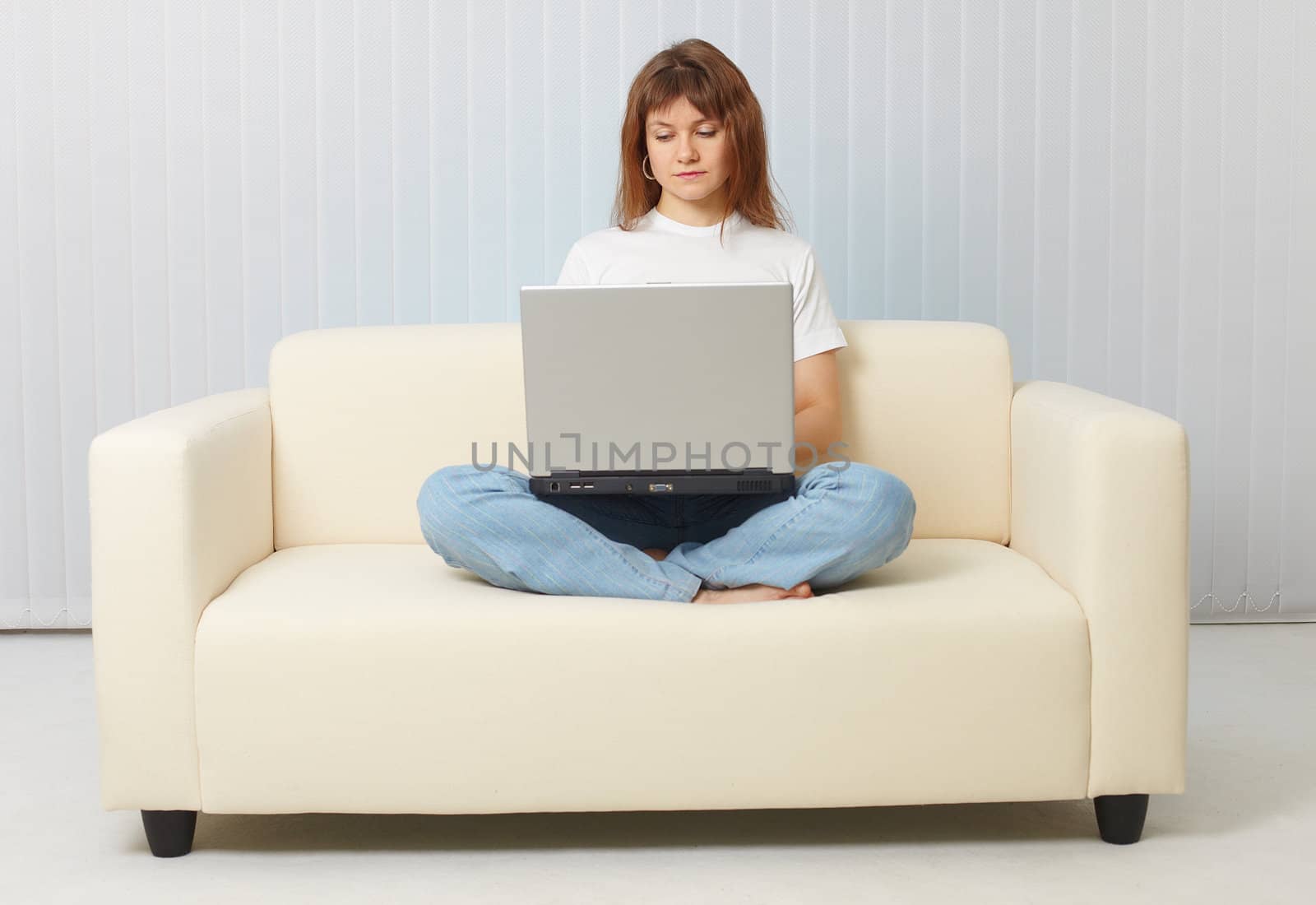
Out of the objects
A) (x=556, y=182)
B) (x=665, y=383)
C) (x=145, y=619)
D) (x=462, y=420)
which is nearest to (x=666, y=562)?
(x=665, y=383)

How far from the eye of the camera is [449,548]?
1757 mm

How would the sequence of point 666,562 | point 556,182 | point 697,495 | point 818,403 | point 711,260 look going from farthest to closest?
point 556,182
point 711,260
point 818,403
point 697,495
point 666,562

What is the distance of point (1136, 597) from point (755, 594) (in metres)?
0.49

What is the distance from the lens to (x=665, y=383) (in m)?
1.63

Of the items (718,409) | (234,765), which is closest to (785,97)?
(718,409)

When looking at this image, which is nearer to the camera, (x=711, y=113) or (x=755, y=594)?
(x=755, y=594)

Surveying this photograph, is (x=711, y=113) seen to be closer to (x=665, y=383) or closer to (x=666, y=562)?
(x=665, y=383)

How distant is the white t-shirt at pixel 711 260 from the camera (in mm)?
2113

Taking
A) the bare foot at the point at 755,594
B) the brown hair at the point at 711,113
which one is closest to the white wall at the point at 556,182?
the brown hair at the point at 711,113

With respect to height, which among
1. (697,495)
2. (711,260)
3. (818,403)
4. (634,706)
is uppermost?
(711,260)

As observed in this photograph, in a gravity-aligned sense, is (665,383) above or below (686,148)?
below

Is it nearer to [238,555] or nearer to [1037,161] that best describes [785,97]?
[1037,161]

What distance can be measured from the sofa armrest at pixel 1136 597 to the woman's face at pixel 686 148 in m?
0.79

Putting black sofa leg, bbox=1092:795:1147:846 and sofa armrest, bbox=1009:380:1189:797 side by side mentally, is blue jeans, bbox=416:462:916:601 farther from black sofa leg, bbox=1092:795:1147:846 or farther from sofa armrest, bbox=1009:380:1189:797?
black sofa leg, bbox=1092:795:1147:846
